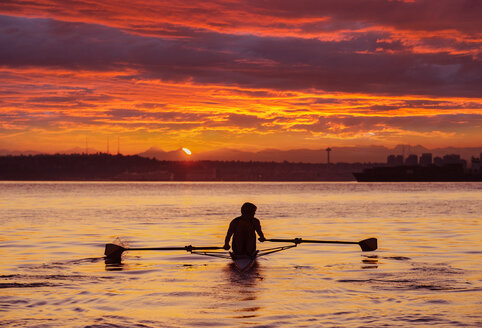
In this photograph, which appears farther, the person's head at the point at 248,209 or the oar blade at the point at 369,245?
the oar blade at the point at 369,245

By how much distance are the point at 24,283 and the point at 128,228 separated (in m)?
28.1

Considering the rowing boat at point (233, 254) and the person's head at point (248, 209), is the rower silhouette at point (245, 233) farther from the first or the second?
the rowing boat at point (233, 254)

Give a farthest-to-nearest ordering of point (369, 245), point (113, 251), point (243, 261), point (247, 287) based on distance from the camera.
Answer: point (369, 245) < point (113, 251) < point (243, 261) < point (247, 287)

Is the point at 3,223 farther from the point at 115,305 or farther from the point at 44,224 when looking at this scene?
the point at 115,305

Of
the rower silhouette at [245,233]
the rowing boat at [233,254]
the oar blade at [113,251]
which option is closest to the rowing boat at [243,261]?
the rowing boat at [233,254]

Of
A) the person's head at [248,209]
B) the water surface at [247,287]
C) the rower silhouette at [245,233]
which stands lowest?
the water surface at [247,287]

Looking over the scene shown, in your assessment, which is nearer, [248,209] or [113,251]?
[248,209]

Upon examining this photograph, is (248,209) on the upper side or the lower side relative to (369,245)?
upper

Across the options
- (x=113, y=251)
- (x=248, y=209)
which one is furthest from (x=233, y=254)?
(x=113, y=251)

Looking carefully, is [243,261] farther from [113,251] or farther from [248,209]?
[113,251]

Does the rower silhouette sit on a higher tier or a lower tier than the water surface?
higher

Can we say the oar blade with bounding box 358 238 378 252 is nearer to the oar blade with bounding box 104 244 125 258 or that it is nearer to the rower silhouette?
the rower silhouette

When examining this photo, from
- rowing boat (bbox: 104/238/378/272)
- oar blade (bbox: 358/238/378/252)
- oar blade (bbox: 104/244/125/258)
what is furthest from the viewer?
oar blade (bbox: 358/238/378/252)

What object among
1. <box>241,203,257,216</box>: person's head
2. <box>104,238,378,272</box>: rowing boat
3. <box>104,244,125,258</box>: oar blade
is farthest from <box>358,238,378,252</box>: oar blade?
<box>104,244,125,258</box>: oar blade
